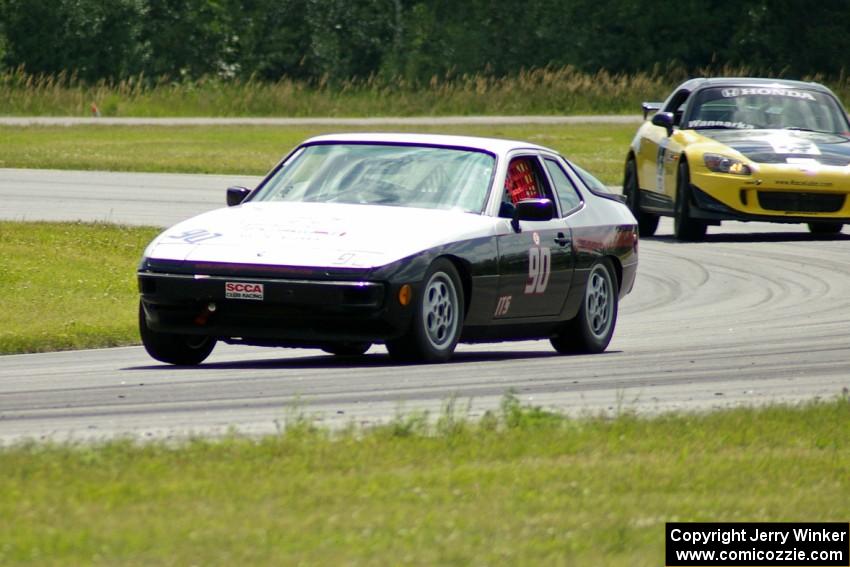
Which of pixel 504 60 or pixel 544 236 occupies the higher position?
pixel 544 236

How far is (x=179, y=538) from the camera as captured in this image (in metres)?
5.59

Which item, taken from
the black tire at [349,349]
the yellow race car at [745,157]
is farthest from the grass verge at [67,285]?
the yellow race car at [745,157]

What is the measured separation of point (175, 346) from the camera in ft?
35.4

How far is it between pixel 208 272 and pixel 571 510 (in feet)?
14.3

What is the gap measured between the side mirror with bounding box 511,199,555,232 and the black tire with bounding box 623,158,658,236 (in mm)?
10481

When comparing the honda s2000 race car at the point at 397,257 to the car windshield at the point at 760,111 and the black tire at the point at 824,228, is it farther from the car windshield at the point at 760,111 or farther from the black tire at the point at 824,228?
the black tire at the point at 824,228

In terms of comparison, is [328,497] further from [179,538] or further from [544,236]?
[544,236]

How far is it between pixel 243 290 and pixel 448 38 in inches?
2318

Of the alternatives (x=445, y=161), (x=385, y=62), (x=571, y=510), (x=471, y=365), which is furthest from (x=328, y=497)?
(x=385, y=62)

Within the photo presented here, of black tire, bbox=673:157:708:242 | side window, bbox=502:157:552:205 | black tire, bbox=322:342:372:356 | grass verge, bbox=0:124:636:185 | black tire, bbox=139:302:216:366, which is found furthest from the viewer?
grass verge, bbox=0:124:636:185

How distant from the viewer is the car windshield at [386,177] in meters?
11.2

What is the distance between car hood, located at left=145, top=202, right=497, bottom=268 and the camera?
1012 centimetres

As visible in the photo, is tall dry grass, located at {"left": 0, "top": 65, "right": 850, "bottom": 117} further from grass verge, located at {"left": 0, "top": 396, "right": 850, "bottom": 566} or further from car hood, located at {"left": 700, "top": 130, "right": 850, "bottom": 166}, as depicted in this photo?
grass verge, located at {"left": 0, "top": 396, "right": 850, "bottom": 566}

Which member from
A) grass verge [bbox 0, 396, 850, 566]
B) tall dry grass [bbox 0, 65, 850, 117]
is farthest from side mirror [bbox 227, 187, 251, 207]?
tall dry grass [bbox 0, 65, 850, 117]
